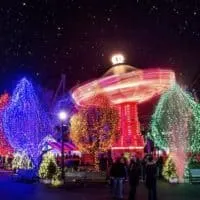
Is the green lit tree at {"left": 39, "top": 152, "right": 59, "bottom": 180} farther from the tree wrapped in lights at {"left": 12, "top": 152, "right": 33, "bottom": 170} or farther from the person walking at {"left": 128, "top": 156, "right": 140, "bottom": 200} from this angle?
the person walking at {"left": 128, "top": 156, "right": 140, "bottom": 200}

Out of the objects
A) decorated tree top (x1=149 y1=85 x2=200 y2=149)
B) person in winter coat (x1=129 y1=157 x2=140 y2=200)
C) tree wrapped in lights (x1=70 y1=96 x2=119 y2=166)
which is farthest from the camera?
tree wrapped in lights (x1=70 y1=96 x2=119 y2=166)

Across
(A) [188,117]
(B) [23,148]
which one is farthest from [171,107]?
(B) [23,148]

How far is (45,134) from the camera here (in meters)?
45.0

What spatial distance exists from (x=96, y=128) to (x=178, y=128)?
41.8 feet

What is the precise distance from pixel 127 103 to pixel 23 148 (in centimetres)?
1023

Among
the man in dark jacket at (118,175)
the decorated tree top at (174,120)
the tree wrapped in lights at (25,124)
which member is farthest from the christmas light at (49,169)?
the man in dark jacket at (118,175)

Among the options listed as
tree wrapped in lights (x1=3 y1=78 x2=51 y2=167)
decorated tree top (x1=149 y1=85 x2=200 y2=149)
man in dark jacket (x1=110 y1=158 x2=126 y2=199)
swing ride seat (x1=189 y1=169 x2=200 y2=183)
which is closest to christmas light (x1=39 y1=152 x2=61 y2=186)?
tree wrapped in lights (x1=3 y1=78 x2=51 y2=167)

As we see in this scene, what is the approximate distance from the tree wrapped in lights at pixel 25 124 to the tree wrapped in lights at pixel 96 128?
10.1ft

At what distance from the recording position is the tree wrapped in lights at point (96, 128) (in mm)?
44281

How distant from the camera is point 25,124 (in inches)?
1718

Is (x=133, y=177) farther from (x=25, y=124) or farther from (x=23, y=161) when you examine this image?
(x=25, y=124)

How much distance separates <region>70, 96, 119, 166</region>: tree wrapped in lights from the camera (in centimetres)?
4428

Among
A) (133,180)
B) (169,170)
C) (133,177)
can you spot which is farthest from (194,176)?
(133,180)

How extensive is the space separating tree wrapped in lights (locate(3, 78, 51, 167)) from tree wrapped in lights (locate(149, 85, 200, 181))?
375 inches
